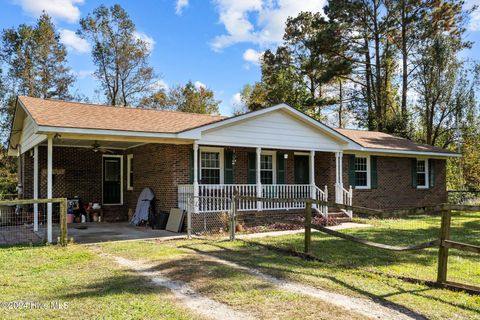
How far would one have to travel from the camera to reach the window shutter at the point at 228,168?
14375 mm

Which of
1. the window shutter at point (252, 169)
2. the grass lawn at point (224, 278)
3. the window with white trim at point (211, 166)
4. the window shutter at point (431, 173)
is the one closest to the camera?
the grass lawn at point (224, 278)

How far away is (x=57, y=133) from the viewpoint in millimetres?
10281

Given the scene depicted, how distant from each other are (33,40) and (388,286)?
29.6 metres

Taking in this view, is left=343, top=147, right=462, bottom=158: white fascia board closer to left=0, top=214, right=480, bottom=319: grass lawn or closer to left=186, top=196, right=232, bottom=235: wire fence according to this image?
left=186, top=196, right=232, bottom=235: wire fence

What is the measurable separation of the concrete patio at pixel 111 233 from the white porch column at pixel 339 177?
684cm

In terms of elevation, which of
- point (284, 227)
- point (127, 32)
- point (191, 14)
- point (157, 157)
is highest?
point (127, 32)

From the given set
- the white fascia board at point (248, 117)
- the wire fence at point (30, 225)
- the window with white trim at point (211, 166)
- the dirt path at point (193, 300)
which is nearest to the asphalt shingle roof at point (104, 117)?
the white fascia board at point (248, 117)

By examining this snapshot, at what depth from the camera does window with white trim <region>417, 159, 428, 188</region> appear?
2002cm

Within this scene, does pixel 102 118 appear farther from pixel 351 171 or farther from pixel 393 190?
pixel 393 190

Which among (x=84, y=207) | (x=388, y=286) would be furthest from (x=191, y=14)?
(x=388, y=286)

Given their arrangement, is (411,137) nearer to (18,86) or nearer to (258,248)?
(258,248)

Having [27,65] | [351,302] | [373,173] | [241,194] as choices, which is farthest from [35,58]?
[351,302]

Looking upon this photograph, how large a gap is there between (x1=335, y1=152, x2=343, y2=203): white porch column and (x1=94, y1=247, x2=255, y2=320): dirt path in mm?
10064

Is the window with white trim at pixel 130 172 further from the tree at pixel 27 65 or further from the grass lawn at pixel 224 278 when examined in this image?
the tree at pixel 27 65
